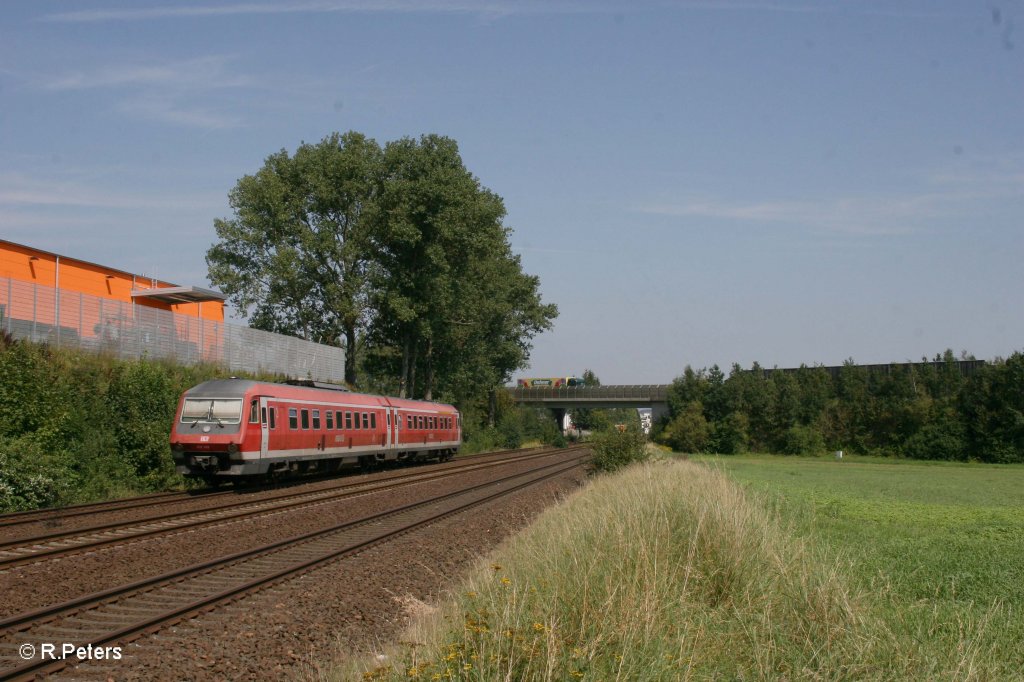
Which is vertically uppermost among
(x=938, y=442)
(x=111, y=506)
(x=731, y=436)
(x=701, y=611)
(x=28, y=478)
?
(x=28, y=478)

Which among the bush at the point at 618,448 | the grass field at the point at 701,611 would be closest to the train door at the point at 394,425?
the bush at the point at 618,448

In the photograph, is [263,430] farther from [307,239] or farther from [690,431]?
[690,431]

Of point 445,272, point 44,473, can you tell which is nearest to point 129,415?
point 44,473

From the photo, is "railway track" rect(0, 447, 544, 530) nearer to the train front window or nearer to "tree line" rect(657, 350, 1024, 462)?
the train front window

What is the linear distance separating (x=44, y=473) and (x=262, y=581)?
10524 mm

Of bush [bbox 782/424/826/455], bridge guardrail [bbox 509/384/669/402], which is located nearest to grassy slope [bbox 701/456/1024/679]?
bush [bbox 782/424/826/455]

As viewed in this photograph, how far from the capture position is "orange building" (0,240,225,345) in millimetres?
24794

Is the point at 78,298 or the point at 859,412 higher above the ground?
the point at 78,298

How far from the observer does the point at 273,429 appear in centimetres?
2348

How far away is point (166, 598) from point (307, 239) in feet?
126

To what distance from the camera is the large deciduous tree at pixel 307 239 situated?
46719 mm

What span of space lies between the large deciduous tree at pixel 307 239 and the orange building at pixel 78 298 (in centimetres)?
312

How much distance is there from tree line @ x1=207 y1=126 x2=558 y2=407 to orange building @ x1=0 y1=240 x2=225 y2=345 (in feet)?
13.1

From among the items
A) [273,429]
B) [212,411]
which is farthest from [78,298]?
[273,429]
